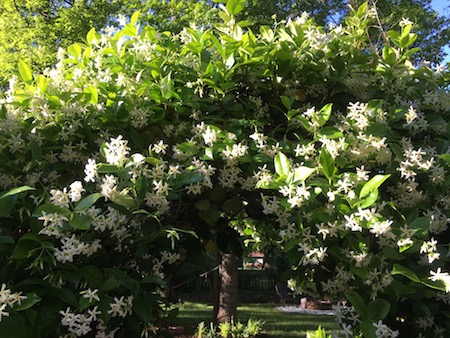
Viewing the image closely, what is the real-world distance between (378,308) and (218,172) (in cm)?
78

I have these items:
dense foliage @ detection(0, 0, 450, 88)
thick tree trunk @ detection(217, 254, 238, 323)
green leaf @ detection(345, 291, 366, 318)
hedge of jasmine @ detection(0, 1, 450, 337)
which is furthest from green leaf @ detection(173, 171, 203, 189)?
dense foliage @ detection(0, 0, 450, 88)

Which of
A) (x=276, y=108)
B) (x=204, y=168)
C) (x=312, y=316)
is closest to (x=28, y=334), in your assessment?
(x=204, y=168)

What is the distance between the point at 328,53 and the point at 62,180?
1.28 m

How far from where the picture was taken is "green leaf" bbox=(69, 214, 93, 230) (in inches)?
53.7

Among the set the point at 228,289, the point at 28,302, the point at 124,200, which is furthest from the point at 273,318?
the point at 28,302

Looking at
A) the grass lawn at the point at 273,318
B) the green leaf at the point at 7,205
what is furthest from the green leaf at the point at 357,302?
the grass lawn at the point at 273,318

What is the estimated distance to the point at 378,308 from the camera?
1.61 m

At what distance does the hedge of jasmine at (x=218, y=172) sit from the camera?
1.47 meters

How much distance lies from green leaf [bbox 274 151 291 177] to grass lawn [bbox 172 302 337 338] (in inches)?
285

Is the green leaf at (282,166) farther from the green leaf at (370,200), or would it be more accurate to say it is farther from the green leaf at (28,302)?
the green leaf at (28,302)

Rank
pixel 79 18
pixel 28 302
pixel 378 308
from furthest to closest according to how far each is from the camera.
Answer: pixel 79 18
pixel 378 308
pixel 28 302

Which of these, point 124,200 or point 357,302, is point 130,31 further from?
point 357,302

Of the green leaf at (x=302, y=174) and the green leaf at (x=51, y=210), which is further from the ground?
the green leaf at (x=302, y=174)

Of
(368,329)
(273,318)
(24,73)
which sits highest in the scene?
(24,73)
